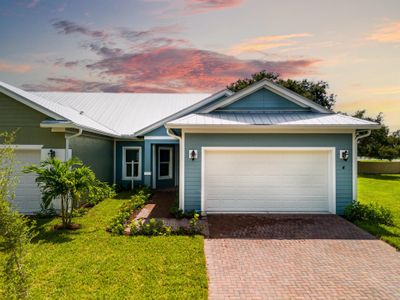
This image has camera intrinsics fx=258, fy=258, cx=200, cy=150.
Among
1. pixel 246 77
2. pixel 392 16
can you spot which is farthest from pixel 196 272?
pixel 246 77

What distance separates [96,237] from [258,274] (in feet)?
14.5

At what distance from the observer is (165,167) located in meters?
16.5

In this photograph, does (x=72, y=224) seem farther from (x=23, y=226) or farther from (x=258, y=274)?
(x=258, y=274)

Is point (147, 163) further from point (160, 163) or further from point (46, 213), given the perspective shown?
point (46, 213)

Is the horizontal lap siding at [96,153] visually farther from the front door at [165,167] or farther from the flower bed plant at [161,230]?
the flower bed plant at [161,230]

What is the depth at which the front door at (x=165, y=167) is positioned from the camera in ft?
52.9

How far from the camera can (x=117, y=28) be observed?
1133 cm

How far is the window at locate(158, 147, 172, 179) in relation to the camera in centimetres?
1622

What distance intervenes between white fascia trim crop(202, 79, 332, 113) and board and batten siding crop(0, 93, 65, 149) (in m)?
5.86

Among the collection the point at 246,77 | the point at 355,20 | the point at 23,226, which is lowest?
the point at 23,226

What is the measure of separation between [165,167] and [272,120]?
883cm

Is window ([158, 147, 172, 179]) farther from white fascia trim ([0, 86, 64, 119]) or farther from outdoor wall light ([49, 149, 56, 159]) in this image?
white fascia trim ([0, 86, 64, 119])

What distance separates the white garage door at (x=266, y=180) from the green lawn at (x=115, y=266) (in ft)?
8.89

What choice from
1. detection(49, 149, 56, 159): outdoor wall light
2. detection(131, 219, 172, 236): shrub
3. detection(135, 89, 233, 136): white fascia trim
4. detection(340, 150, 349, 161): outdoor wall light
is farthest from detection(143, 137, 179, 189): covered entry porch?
detection(340, 150, 349, 161): outdoor wall light
